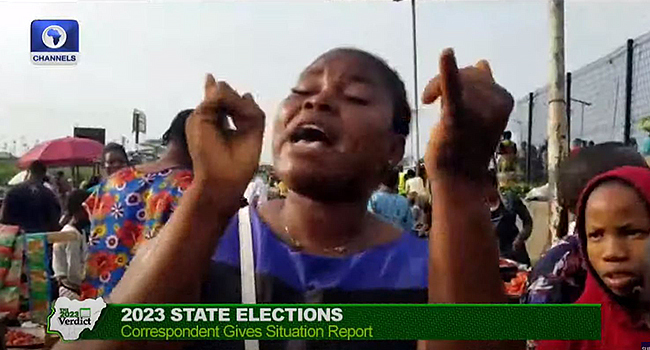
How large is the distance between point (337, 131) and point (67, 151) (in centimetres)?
72

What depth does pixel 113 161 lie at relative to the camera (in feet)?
7.41

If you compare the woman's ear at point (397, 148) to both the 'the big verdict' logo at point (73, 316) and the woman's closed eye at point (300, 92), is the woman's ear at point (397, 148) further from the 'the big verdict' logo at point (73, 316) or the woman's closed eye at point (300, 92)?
the 'the big verdict' logo at point (73, 316)

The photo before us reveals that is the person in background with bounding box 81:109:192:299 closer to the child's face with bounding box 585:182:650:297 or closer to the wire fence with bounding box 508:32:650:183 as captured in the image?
the wire fence with bounding box 508:32:650:183

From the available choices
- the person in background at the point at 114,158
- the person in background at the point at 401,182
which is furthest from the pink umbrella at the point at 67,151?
the person in background at the point at 401,182

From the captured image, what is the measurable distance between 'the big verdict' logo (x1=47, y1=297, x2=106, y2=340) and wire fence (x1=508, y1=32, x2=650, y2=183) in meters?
1.19

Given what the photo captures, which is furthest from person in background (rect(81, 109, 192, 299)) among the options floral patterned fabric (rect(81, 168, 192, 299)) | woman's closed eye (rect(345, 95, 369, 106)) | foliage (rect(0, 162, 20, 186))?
woman's closed eye (rect(345, 95, 369, 106))

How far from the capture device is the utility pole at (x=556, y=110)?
228 cm

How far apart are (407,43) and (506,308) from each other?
0.73m

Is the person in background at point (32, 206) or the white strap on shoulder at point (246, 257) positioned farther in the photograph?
the person in background at point (32, 206)

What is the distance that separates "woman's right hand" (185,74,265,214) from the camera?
85.0 inches

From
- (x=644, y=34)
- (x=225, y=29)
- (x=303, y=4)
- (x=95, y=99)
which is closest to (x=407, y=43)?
(x=303, y=4)

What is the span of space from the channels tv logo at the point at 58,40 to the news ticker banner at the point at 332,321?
2.10ft

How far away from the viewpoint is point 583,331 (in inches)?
88.4

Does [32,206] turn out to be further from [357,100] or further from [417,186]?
[417,186]
